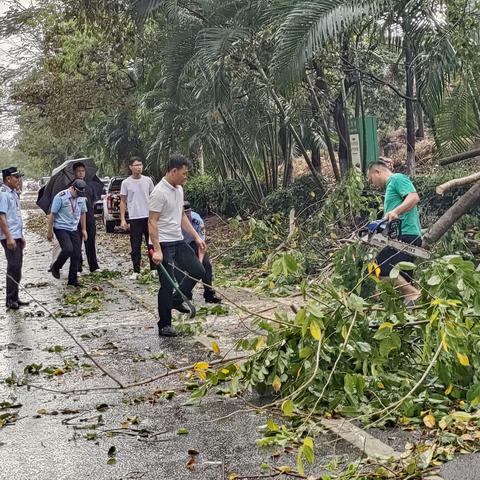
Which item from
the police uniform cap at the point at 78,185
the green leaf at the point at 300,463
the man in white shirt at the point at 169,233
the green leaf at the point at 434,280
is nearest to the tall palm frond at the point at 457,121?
the man in white shirt at the point at 169,233

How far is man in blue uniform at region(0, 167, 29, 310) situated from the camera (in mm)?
11477

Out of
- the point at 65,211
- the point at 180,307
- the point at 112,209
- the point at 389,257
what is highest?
the point at 65,211

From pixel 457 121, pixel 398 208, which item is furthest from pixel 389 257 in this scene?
pixel 457 121

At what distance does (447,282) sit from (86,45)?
2170cm

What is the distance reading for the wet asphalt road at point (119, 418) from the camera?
5.29 metres

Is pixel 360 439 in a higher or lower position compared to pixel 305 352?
lower

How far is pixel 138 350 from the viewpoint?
29.1ft

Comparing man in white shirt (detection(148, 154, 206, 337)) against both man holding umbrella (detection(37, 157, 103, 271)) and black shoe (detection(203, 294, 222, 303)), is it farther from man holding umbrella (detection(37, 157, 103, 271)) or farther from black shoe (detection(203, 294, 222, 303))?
man holding umbrella (detection(37, 157, 103, 271))

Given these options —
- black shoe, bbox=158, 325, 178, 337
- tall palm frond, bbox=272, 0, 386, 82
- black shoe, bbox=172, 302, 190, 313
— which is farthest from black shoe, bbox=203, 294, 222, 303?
tall palm frond, bbox=272, 0, 386, 82

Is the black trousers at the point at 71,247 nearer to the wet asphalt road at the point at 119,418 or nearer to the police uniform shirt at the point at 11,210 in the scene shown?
the police uniform shirt at the point at 11,210

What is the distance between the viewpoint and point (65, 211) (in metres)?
13.9

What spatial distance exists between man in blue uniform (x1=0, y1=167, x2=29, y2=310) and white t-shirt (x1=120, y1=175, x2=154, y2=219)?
9.79 ft

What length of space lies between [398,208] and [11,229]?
18.0 feet

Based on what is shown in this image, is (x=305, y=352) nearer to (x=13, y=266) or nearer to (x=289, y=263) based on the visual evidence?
(x=289, y=263)
